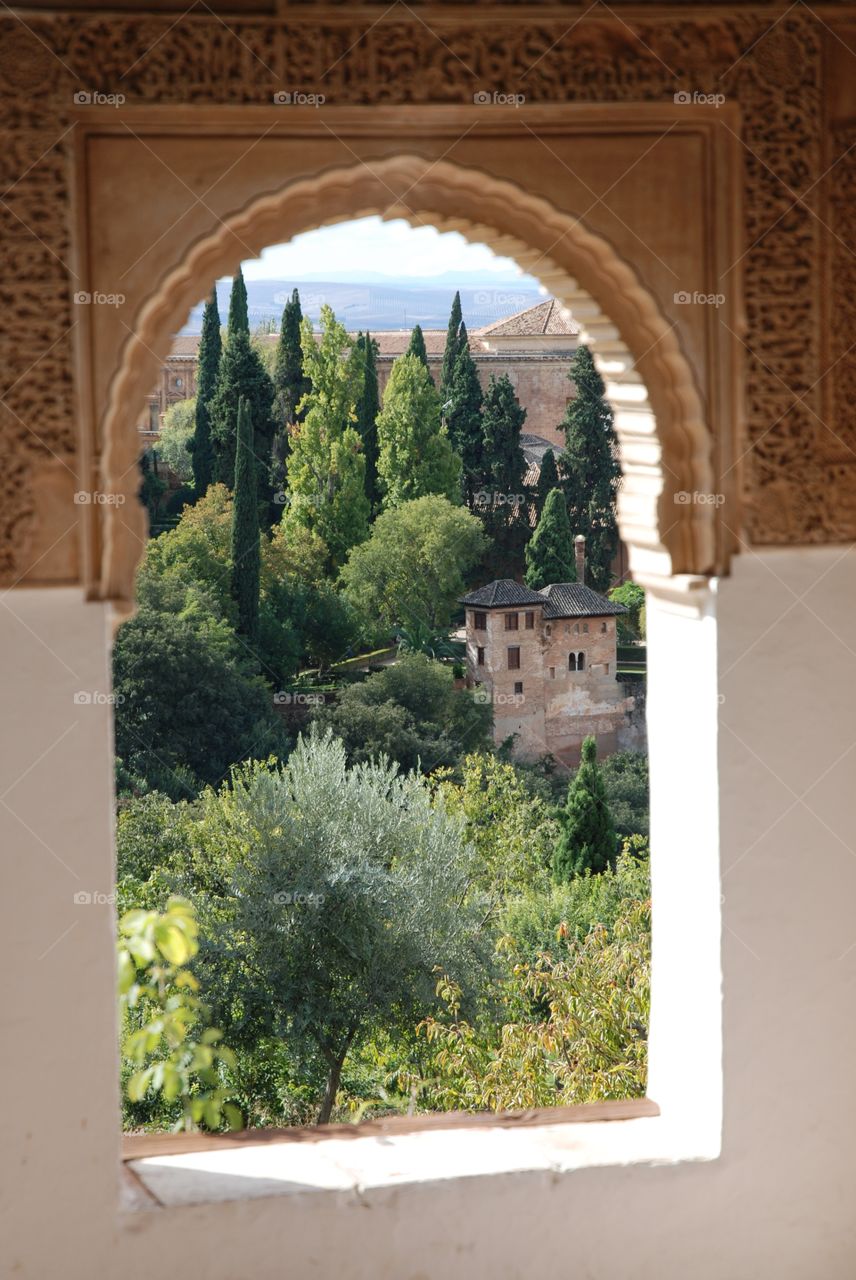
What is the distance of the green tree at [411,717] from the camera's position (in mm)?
23500

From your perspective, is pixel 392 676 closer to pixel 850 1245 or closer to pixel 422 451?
pixel 422 451

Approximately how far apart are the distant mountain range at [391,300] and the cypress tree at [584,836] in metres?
12.4

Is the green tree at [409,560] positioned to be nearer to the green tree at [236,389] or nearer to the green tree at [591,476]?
the green tree at [591,476]

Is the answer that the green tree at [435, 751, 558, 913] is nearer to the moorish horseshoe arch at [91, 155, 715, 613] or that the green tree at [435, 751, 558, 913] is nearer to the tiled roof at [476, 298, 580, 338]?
the tiled roof at [476, 298, 580, 338]

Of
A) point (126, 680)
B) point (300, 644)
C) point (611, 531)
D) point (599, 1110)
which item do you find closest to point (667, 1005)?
point (599, 1110)

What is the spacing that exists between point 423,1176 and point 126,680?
21050mm

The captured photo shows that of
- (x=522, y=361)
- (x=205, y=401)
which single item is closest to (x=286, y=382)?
(x=205, y=401)

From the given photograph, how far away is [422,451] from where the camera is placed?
88.0 ft

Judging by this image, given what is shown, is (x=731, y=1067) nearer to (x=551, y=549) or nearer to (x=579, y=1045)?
(x=579, y=1045)

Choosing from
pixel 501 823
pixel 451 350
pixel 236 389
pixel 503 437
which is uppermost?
pixel 451 350

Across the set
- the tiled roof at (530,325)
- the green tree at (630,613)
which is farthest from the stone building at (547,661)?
the tiled roof at (530,325)

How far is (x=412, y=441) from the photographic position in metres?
26.6

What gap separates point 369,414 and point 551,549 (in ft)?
14.4

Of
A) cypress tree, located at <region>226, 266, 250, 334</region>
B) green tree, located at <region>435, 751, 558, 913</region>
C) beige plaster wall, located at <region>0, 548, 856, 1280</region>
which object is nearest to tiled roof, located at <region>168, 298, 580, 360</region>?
cypress tree, located at <region>226, 266, 250, 334</region>
